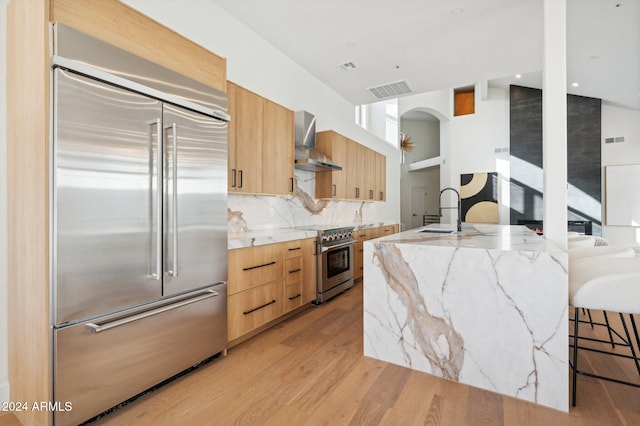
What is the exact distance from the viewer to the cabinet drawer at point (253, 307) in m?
2.56

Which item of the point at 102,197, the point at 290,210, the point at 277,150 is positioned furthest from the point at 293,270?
the point at 102,197

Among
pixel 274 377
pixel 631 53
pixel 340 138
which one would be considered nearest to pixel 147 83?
pixel 274 377

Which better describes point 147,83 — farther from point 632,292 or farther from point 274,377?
point 632,292

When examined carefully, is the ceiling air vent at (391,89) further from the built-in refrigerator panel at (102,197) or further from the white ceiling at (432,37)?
the built-in refrigerator panel at (102,197)

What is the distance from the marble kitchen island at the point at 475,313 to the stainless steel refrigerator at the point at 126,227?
126 centimetres

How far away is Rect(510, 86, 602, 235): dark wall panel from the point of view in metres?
7.22

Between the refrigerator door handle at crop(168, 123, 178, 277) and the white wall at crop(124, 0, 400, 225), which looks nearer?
the refrigerator door handle at crop(168, 123, 178, 277)

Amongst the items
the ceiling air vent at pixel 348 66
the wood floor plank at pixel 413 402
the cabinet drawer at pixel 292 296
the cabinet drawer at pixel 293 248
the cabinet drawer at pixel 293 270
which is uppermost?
the ceiling air vent at pixel 348 66

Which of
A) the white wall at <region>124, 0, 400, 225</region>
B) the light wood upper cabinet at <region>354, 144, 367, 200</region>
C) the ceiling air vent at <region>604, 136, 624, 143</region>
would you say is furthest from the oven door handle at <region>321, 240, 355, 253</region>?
the ceiling air vent at <region>604, 136, 624, 143</region>

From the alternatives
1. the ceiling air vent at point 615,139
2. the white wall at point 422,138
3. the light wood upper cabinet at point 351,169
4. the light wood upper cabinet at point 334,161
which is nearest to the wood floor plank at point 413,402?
the light wood upper cabinet at point 334,161

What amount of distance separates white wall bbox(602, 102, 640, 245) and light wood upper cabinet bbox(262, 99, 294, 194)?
761cm

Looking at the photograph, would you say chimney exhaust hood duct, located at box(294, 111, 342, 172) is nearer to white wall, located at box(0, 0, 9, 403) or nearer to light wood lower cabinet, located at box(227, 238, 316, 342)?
light wood lower cabinet, located at box(227, 238, 316, 342)

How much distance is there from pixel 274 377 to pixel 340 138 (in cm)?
356

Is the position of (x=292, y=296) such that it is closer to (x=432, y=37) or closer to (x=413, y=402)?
(x=413, y=402)
